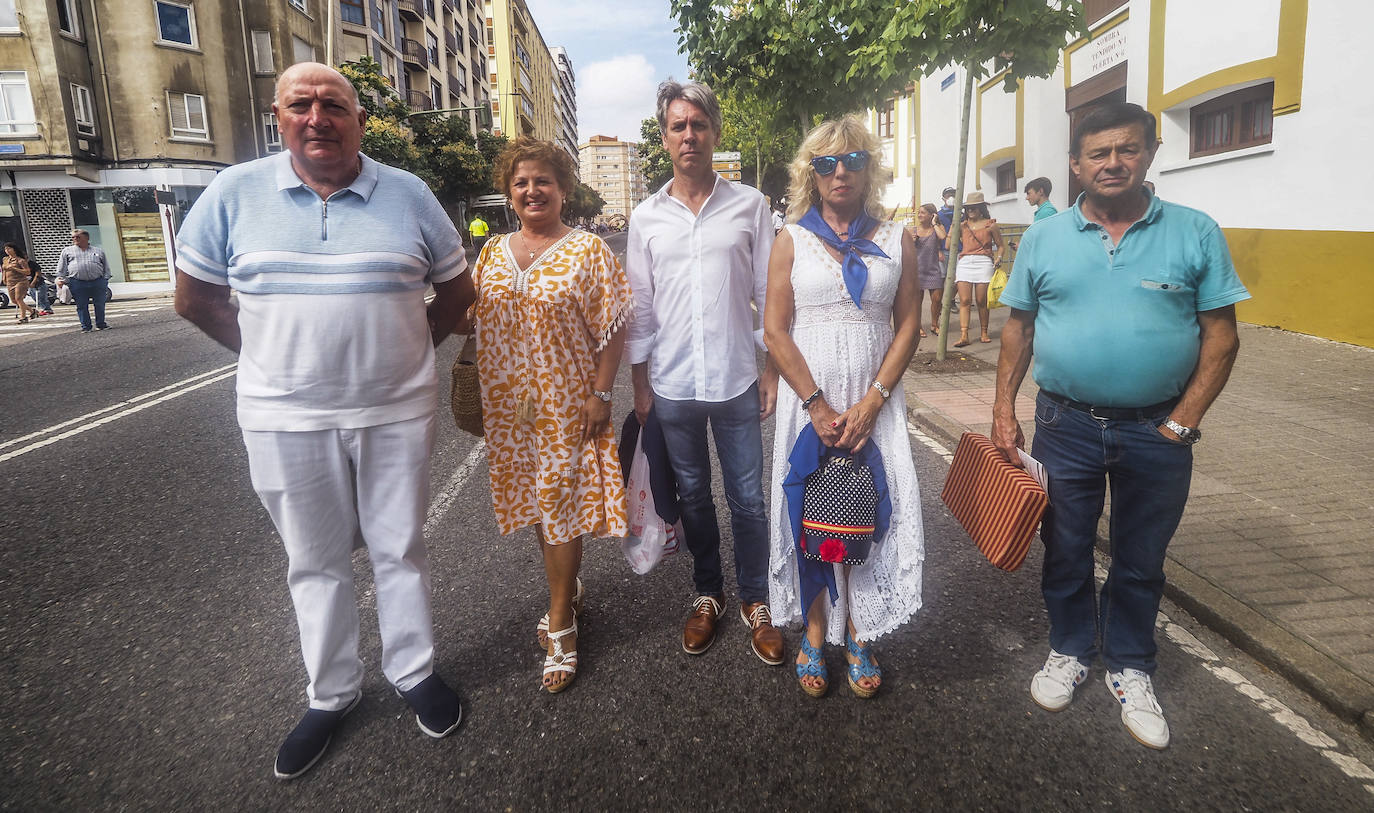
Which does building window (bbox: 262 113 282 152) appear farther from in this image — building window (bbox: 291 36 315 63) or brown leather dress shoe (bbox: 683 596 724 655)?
brown leather dress shoe (bbox: 683 596 724 655)

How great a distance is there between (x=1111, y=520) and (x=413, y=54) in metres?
50.0

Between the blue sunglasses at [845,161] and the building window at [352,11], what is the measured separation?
39796mm

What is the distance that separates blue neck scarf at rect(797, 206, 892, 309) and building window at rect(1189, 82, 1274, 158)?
9133 mm

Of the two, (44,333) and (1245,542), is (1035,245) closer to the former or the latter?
(1245,542)

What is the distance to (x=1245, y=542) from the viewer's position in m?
3.79

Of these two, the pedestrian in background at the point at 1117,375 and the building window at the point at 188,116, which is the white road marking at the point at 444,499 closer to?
the pedestrian in background at the point at 1117,375

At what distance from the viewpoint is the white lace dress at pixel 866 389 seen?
104 inches

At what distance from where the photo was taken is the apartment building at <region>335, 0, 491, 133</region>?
119ft

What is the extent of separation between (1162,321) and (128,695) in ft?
12.3

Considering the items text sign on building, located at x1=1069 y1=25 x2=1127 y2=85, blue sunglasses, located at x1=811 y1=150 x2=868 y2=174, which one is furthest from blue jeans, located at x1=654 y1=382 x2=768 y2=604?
text sign on building, located at x1=1069 y1=25 x2=1127 y2=85

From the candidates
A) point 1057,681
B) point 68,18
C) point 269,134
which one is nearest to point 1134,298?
point 1057,681

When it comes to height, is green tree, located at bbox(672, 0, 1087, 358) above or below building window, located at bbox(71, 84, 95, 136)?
below

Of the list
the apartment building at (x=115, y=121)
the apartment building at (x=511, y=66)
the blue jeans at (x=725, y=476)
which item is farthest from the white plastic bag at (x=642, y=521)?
the apartment building at (x=511, y=66)

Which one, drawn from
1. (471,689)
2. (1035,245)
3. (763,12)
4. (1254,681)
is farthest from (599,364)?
(763,12)
